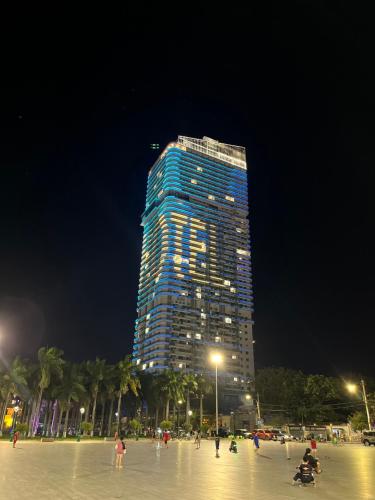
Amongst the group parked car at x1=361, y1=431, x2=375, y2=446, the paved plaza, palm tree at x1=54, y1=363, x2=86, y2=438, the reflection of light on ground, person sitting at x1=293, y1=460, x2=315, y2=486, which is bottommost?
the paved plaza

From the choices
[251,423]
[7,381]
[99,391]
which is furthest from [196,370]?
[7,381]

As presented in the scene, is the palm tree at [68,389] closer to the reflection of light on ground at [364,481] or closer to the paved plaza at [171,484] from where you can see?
the paved plaza at [171,484]

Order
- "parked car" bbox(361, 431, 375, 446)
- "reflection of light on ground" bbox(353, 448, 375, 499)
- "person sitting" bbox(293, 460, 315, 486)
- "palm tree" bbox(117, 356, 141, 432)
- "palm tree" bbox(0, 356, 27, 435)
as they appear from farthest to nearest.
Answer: "palm tree" bbox(117, 356, 141, 432) → "palm tree" bbox(0, 356, 27, 435) → "parked car" bbox(361, 431, 375, 446) → "person sitting" bbox(293, 460, 315, 486) → "reflection of light on ground" bbox(353, 448, 375, 499)

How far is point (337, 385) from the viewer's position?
94.5 m

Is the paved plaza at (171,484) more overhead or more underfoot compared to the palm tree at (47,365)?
more underfoot

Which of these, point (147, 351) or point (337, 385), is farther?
point (147, 351)

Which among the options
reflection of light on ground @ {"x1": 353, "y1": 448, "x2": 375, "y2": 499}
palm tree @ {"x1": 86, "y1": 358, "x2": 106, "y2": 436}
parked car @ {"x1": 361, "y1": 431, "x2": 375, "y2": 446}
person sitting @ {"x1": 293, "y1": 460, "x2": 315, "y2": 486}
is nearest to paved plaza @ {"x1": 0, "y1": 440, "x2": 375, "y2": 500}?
reflection of light on ground @ {"x1": 353, "y1": 448, "x2": 375, "y2": 499}

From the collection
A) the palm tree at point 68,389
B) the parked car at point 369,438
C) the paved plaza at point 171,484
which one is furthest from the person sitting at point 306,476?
the palm tree at point 68,389

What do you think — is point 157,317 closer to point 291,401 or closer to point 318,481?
point 291,401

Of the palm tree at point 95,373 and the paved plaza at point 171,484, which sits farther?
the palm tree at point 95,373

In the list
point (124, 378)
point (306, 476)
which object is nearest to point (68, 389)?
point (124, 378)

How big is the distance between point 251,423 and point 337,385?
45.4m

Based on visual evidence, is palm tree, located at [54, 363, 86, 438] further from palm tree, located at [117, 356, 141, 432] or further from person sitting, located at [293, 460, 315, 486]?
person sitting, located at [293, 460, 315, 486]

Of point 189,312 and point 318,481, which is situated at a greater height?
point 189,312
